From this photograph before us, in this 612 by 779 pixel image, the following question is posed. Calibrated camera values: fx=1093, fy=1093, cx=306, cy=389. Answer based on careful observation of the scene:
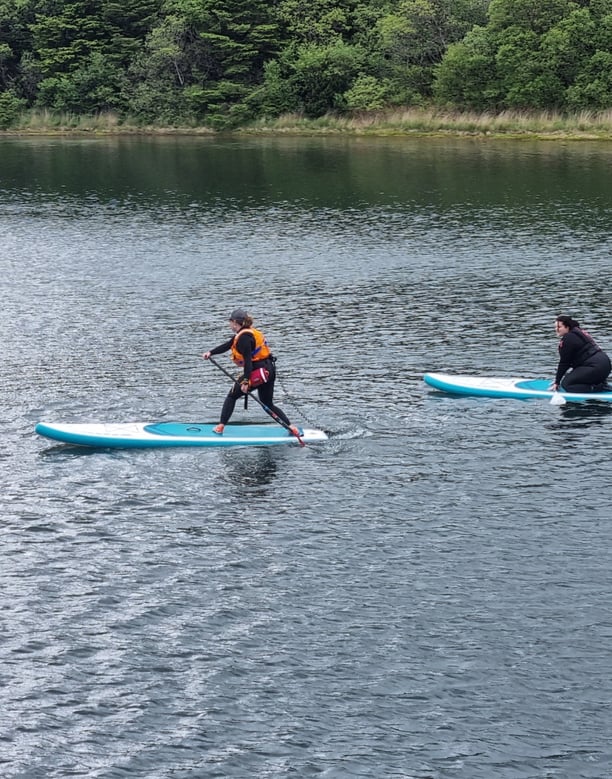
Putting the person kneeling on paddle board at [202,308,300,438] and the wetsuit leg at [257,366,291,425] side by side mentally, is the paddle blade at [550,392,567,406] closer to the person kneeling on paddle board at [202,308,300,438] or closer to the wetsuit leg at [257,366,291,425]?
the person kneeling on paddle board at [202,308,300,438]

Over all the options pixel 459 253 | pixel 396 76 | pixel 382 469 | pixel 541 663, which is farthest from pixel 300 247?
pixel 396 76

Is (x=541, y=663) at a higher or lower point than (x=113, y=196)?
lower

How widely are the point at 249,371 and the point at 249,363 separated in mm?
212

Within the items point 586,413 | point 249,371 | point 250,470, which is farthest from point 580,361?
point 250,470

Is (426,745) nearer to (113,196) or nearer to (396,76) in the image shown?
(113,196)

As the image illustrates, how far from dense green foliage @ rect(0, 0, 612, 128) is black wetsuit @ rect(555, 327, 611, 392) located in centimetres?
6700

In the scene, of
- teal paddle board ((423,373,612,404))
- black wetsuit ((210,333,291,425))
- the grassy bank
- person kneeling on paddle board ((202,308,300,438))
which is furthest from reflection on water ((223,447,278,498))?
the grassy bank

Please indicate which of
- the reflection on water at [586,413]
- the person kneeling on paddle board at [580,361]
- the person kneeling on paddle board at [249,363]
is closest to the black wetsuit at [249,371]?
the person kneeling on paddle board at [249,363]

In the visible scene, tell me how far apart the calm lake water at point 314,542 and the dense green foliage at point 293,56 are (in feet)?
169

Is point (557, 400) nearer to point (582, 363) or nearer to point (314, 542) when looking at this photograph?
point (582, 363)

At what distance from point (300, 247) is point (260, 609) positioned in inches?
1354

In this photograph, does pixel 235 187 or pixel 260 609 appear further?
pixel 235 187

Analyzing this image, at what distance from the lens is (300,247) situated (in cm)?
5050

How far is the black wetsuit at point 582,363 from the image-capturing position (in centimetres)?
2655
